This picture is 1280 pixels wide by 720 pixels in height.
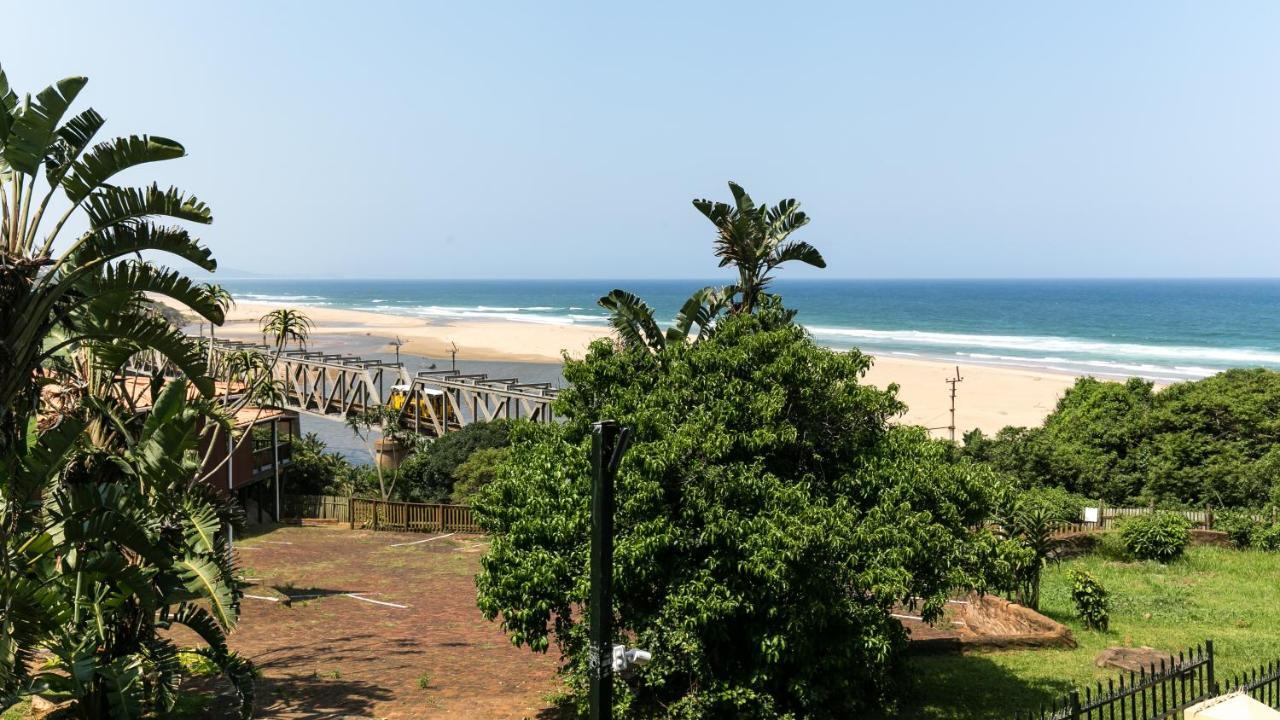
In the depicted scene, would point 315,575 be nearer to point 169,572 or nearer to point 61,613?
point 169,572

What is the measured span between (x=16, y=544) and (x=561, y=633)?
6.16 metres

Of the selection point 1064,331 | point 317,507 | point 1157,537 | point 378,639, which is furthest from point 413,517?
point 1064,331

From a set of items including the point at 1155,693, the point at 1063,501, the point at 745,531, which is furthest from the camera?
the point at 1063,501

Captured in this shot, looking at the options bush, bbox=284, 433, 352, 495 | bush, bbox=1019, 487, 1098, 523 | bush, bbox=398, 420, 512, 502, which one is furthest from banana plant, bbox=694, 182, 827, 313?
bush, bbox=284, 433, 352, 495

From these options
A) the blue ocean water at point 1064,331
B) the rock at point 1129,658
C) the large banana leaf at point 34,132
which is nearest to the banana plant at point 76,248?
the large banana leaf at point 34,132

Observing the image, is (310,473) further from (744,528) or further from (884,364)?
(884,364)

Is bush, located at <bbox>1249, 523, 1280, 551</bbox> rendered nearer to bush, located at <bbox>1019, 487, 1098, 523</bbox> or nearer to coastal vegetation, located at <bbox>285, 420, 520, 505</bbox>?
bush, located at <bbox>1019, 487, 1098, 523</bbox>

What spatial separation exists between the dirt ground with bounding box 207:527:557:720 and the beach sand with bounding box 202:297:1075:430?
594 centimetres

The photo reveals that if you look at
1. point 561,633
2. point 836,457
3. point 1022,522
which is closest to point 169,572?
point 561,633

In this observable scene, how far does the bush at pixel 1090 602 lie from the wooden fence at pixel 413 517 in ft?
57.2

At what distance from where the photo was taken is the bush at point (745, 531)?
11133 millimetres

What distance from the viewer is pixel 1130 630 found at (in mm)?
19156

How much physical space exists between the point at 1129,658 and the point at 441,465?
23524 mm

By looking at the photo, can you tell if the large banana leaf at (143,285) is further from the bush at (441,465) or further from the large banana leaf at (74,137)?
the bush at (441,465)
